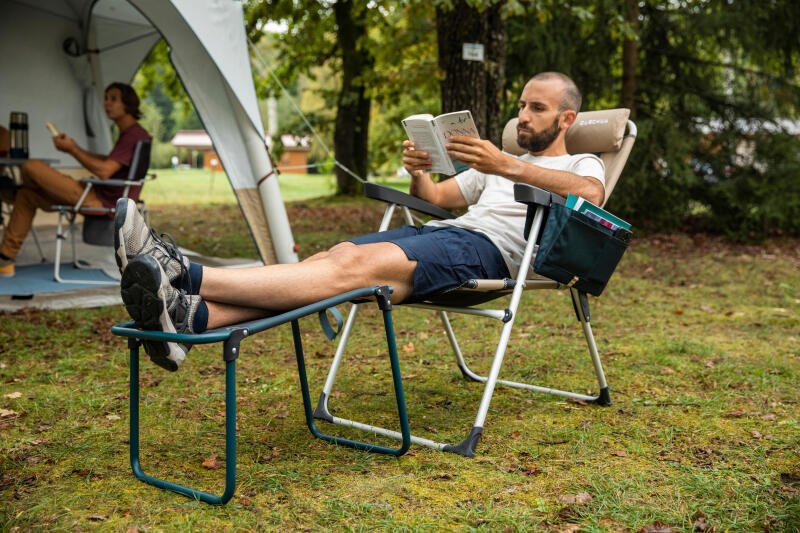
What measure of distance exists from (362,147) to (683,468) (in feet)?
37.6

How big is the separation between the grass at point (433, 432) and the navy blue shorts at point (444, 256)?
57 centimetres

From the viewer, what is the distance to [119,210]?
6.70 ft

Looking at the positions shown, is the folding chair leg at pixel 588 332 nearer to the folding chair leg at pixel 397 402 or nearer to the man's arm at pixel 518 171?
the man's arm at pixel 518 171

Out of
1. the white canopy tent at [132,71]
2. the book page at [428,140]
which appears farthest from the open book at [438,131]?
the white canopy tent at [132,71]

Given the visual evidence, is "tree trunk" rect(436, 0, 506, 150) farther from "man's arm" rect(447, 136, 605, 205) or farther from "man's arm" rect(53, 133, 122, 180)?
"man's arm" rect(447, 136, 605, 205)

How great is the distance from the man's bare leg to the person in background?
3498 mm

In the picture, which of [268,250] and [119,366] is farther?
[268,250]

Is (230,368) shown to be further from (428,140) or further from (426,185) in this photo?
(426,185)

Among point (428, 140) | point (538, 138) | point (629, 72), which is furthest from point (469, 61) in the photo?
point (428, 140)

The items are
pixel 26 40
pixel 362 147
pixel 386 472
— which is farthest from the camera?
pixel 362 147

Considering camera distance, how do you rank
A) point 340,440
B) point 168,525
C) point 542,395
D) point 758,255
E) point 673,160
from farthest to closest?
point 673,160 < point 758,255 < point 542,395 < point 340,440 < point 168,525

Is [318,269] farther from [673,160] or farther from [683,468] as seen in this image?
[673,160]

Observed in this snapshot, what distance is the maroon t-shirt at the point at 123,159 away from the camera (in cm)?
553

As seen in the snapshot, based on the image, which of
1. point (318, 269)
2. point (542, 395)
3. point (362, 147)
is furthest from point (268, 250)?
point (362, 147)
